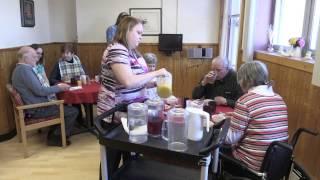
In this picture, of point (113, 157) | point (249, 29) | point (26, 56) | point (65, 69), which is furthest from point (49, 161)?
point (249, 29)

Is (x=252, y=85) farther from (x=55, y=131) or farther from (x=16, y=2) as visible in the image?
(x=16, y=2)

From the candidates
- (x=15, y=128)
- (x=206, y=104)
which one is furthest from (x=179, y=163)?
(x=15, y=128)

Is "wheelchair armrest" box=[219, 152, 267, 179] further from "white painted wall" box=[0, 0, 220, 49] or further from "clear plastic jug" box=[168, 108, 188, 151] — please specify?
"white painted wall" box=[0, 0, 220, 49]

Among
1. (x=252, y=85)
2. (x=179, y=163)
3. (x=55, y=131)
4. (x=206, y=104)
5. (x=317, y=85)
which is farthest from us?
(x=55, y=131)

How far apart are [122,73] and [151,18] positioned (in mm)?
3526

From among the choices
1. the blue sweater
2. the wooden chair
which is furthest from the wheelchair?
the blue sweater

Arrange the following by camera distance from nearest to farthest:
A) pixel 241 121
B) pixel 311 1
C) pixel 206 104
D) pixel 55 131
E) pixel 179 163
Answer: pixel 179 163, pixel 241 121, pixel 206 104, pixel 311 1, pixel 55 131

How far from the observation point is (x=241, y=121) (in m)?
1.54

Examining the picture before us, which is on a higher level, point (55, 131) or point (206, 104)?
point (206, 104)

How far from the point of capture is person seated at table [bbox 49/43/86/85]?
3.81m

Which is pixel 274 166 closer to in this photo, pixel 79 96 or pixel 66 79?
pixel 79 96

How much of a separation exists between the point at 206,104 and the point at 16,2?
3.19 meters

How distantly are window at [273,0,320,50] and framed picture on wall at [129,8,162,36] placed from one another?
231 centimetres

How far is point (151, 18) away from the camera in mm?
4871
